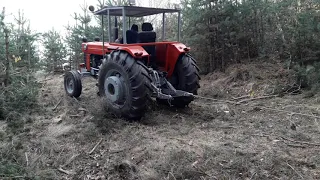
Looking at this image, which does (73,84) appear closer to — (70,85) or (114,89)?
(70,85)

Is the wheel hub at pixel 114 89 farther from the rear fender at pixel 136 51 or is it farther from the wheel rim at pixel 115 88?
the rear fender at pixel 136 51

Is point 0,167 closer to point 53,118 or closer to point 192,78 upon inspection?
point 53,118

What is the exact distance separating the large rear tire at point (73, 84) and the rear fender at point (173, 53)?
2.19 metres

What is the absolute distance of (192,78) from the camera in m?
5.93

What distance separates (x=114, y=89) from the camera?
18.0 feet

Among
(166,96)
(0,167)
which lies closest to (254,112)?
(166,96)

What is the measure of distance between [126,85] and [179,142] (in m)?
1.57

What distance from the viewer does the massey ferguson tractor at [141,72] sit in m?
5.16

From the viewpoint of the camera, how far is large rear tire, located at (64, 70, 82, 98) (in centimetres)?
692

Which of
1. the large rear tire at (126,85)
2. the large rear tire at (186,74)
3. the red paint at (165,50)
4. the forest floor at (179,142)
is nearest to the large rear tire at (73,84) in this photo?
the forest floor at (179,142)

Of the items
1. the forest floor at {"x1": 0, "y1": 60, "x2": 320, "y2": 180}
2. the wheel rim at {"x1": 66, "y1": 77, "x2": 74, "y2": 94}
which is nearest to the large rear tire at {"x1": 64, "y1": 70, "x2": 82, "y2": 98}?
the wheel rim at {"x1": 66, "y1": 77, "x2": 74, "y2": 94}

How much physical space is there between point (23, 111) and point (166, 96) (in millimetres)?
2812

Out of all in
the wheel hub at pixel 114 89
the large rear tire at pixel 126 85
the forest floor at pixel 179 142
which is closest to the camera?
the forest floor at pixel 179 142

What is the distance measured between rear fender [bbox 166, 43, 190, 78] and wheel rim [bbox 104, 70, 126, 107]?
42.1 inches
